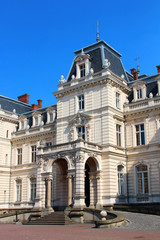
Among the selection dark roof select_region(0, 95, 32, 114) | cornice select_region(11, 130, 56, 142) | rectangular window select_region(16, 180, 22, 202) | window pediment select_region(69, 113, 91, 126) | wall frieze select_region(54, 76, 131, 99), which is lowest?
rectangular window select_region(16, 180, 22, 202)

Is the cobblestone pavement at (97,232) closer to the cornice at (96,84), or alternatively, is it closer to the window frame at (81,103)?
the window frame at (81,103)

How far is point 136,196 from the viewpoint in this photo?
1188 inches

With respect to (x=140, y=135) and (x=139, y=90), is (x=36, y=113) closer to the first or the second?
(x=139, y=90)

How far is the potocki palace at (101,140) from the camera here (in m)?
29.2

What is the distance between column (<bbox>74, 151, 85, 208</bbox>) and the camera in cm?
2702

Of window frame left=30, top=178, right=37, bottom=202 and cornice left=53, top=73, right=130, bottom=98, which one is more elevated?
cornice left=53, top=73, right=130, bottom=98

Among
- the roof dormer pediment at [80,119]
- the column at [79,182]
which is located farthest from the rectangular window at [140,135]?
the column at [79,182]

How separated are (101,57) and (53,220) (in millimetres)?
18133

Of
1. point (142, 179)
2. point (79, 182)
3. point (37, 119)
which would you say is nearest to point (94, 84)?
point (79, 182)

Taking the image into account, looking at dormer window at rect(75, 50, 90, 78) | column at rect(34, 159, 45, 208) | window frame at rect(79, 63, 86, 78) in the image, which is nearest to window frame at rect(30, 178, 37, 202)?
column at rect(34, 159, 45, 208)

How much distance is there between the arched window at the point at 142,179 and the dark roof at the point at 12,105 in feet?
74.0

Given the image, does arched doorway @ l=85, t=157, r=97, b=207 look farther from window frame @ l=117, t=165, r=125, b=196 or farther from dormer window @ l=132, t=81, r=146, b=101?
dormer window @ l=132, t=81, r=146, b=101

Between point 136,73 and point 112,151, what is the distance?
46.6 ft

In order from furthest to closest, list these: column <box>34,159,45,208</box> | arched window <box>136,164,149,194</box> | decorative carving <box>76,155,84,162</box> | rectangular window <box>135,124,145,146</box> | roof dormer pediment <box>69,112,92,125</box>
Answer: roof dormer pediment <box>69,112,92,125</box> < rectangular window <box>135,124,145,146</box> < column <box>34,159,45,208</box> < arched window <box>136,164,149,194</box> < decorative carving <box>76,155,84,162</box>
